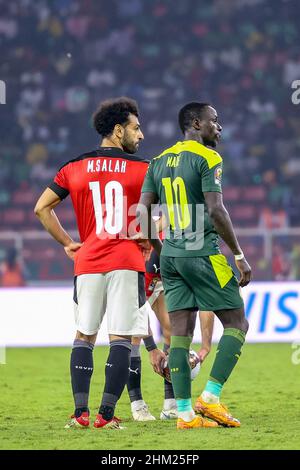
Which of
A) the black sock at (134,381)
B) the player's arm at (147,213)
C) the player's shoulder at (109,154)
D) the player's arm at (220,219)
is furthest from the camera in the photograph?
the black sock at (134,381)

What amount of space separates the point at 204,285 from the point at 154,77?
1715cm

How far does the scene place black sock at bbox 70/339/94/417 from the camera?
643 cm

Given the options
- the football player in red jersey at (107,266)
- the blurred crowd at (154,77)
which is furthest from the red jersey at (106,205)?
the blurred crowd at (154,77)

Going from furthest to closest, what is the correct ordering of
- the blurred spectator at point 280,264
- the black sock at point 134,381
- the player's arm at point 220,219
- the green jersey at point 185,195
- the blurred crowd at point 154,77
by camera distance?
1. the blurred crowd at point 154,77
2. the blurred spectator at point 280,264
3. the black sock at point 134,381
4. the green jersey at point 185,195
5. the player's arm at point 220,219

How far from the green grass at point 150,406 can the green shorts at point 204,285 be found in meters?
0.78

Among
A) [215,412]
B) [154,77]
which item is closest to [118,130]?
[215,412]

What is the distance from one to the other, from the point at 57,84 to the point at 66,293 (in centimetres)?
967

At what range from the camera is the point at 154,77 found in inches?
907

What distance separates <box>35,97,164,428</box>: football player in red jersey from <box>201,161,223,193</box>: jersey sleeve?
0.52m

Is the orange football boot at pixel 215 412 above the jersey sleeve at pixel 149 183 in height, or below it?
below

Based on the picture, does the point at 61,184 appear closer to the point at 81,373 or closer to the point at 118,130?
the point at 118,130

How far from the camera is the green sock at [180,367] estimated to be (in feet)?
20.7

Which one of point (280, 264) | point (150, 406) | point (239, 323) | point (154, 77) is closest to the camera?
point (239, 323)

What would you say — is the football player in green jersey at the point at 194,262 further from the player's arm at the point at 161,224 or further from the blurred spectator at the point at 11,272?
the blurred spectator at the point at 11,272
